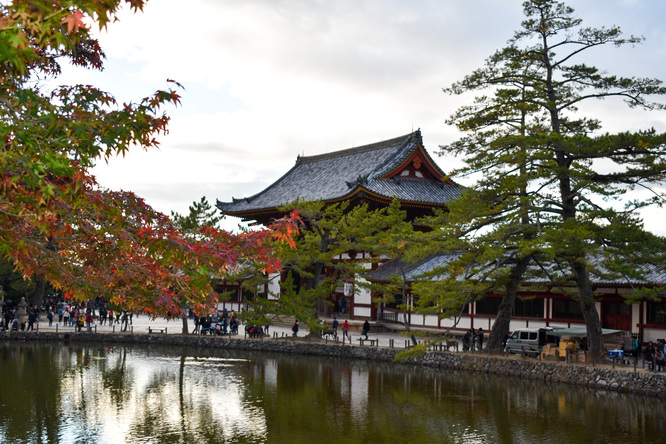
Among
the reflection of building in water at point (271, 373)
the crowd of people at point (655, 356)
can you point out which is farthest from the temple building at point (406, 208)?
the reflection of building in water at point (271, 373)

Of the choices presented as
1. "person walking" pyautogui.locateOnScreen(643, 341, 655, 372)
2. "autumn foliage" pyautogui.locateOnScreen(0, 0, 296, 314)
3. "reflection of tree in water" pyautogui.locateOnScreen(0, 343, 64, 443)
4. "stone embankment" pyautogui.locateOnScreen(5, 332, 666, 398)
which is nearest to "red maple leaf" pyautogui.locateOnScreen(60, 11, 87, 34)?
"autumn foliage" pyautogui.locateOnScreen(0, 0, 296, 314)

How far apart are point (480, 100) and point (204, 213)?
23.7m

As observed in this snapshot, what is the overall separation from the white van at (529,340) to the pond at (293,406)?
3880mm

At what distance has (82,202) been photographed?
28.4 ft

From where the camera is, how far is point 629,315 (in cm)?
3130

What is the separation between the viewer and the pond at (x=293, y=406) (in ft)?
57.0

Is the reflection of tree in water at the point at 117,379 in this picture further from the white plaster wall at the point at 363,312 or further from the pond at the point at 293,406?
the white plaster wall at the point at 363,312

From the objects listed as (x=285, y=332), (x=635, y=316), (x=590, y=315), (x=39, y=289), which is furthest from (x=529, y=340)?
(x=39, y=289)

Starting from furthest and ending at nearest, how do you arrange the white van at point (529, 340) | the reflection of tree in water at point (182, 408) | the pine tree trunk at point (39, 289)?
the pine tree trunk at point (39, 289)
the white van at point (529, 340)
the reflection of tree in water at point (182, 408)

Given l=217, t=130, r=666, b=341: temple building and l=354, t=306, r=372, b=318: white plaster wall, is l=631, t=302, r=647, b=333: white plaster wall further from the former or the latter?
l=354, t=306, r=372, b=318: white plaster wall

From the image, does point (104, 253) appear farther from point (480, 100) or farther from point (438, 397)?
point (480, 100)

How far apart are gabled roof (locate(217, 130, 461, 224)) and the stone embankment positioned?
32.2 ft

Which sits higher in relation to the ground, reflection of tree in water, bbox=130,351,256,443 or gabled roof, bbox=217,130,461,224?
gabled roof, bbox=217,130,461,224

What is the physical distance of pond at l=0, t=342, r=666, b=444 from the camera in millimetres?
17359
